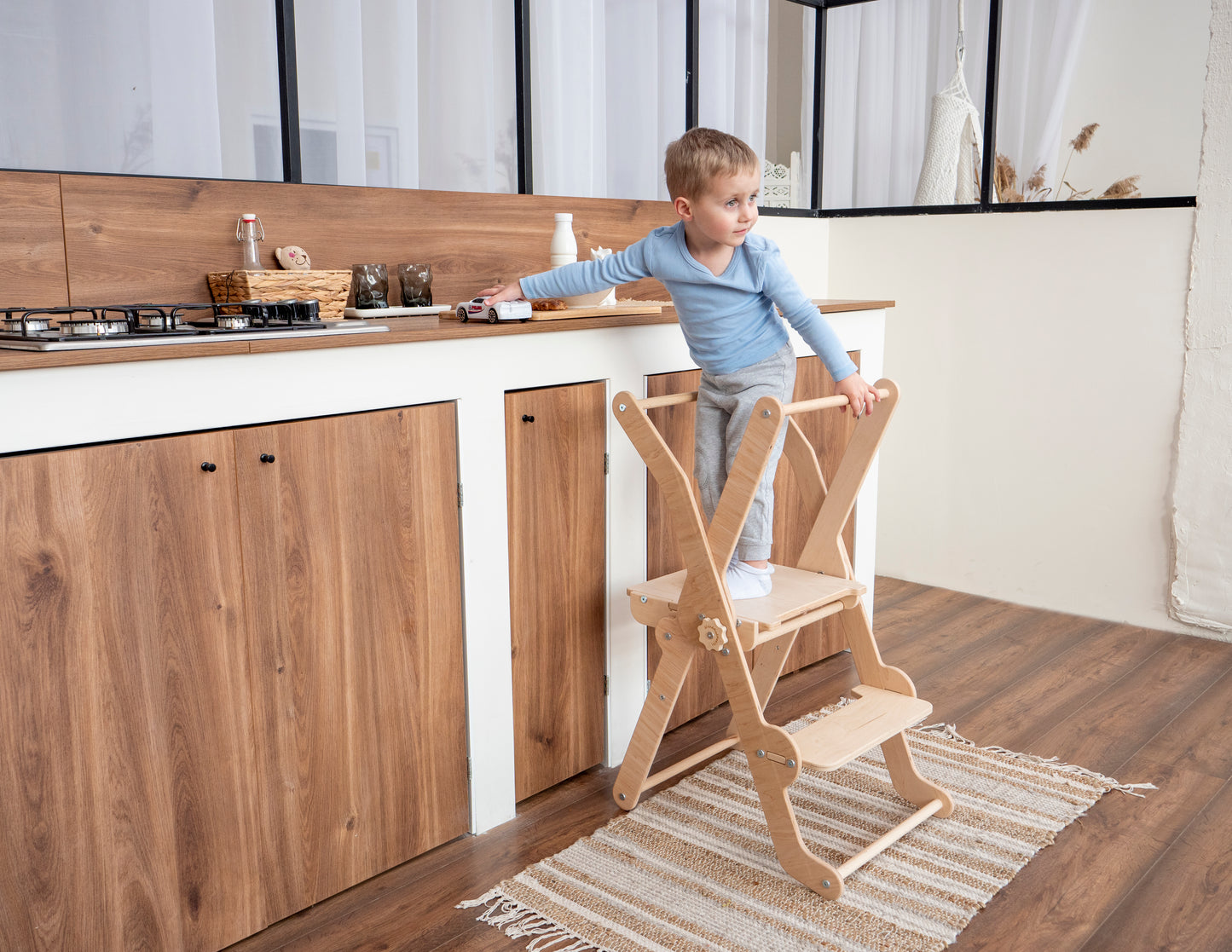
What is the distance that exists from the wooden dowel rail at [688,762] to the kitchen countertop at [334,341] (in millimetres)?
908

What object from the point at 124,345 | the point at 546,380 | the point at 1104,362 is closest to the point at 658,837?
the point at 546,380

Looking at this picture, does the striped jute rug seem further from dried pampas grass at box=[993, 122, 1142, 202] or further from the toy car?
dried pampas grass at box=[993, 122, 1142, 202]

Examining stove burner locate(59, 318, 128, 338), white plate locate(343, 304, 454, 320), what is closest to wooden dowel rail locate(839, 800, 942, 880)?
white plate locate(343, 304, 454, 320)

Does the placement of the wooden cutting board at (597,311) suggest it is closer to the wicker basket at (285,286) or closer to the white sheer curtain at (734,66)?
the wicker basket at (285,286)

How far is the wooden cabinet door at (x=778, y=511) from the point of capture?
234cm

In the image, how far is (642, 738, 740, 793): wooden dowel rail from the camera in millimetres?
2191

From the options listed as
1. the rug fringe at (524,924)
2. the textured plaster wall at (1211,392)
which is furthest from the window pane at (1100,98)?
the rug fringe at (524,924)

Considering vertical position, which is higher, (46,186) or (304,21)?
(304,21)

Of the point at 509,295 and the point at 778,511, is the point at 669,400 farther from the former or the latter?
the point at 778,511

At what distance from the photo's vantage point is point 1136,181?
10.6ft

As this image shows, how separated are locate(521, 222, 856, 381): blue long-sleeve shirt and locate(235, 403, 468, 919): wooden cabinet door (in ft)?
1.39

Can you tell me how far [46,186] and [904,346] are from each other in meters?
2.79

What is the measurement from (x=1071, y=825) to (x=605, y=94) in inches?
91.7

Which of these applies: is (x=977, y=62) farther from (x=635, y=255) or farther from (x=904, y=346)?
(x=635, y=255)
